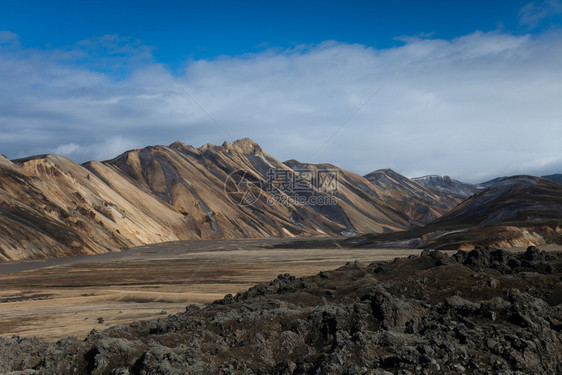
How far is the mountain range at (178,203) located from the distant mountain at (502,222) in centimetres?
201

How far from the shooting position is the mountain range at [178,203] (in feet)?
199

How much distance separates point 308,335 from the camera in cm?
1138

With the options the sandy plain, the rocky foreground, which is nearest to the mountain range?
the sandy plain

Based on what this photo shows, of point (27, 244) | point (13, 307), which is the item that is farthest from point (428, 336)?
point (27, 244)

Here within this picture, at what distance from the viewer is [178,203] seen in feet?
354

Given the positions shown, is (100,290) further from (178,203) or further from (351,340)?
(178,203)

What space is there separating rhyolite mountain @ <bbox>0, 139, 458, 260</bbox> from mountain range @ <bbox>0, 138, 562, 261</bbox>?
237 mm

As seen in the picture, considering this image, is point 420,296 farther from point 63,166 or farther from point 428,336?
point 63,166

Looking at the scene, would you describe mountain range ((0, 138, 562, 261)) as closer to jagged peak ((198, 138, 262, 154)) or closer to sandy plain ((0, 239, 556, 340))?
jagged peak ((198, 138, 262, 154))

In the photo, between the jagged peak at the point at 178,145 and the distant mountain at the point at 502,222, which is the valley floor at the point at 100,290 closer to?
the distant mountain at the point at 502,222

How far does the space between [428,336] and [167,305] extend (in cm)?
1664

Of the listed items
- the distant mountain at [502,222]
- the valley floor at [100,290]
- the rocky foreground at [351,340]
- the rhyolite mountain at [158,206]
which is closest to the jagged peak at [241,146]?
the rhyolite mountain at [158,206]

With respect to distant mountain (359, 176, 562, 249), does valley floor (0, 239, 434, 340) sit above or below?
below

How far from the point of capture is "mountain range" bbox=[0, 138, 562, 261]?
6053 centimetres
